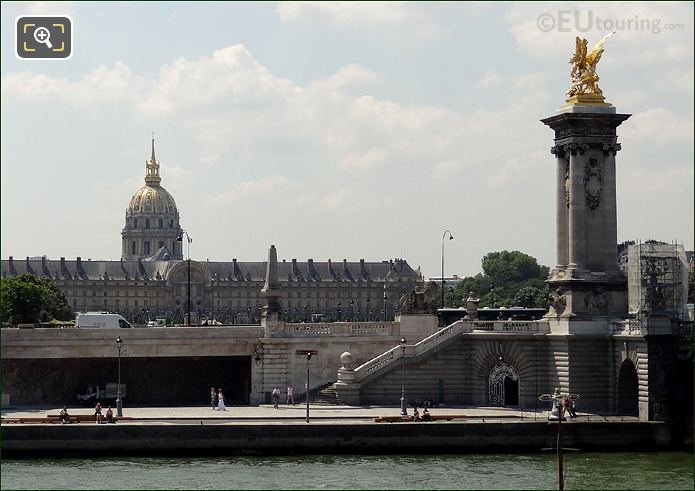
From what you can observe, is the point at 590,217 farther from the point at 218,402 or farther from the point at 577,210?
the point at 218,402

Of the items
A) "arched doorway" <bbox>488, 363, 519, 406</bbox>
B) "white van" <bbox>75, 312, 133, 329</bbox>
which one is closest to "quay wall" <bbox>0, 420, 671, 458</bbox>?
"arched doorway" <bbox>488, 363, 519, 406</bbox>

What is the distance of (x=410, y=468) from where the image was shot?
193 feet

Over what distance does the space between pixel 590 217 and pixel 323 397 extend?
1560cm

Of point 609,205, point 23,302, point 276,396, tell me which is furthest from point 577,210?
point 23,302

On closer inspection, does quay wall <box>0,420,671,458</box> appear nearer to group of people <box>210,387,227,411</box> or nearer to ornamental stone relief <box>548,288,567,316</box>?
ornamental stone relief <box>548,288,567,316</box>

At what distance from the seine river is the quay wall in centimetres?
73

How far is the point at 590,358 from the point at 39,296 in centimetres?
5922

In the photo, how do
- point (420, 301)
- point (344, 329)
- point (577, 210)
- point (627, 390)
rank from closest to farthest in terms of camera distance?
point (627, 390) < point (577, 210) < point (344, 329) < point (420, 301)

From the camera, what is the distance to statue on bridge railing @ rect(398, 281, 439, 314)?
79062 mm

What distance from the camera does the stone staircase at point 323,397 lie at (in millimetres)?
74250

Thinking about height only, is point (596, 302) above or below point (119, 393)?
above

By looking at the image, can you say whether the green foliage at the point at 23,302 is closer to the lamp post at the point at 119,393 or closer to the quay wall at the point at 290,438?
the lamp post at the point at 119,393

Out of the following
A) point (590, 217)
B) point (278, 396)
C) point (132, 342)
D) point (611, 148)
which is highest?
point (611, 148)

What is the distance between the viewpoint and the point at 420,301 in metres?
79.7
